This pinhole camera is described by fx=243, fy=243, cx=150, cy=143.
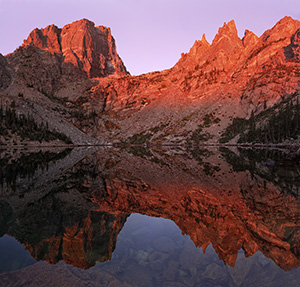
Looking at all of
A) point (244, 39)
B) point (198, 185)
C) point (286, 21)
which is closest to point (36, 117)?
point (198, 185)

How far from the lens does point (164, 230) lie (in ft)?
35.5

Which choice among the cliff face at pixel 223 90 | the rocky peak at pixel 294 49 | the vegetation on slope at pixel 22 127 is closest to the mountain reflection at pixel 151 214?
the vegetation on slope at pixel 22 127

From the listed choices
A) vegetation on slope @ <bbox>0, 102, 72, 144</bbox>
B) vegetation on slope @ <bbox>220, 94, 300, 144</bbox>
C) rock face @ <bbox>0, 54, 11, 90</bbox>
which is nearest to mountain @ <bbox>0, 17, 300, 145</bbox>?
vegetation on slope @ <bbox>220, 94, 300, 144</bbox>

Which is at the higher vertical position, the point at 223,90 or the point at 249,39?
the point at 249,39

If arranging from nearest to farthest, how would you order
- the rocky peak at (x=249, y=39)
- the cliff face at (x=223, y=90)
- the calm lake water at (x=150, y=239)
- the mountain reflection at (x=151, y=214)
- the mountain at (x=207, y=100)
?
the calm lake water at (x=150, y=239) < the mountain reflection at (x=151, y=214) < the mountain at (x=207, y=100) < the cliff face at (x=223, y=90) < the rocky peak at (x=249, y=39)

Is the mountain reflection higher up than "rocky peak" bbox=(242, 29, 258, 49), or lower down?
lower down

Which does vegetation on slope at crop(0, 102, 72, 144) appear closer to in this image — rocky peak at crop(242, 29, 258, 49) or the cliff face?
the cliff face

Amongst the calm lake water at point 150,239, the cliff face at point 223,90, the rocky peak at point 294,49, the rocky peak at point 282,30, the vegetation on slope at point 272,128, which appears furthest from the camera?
the rocky peak at point 282,30

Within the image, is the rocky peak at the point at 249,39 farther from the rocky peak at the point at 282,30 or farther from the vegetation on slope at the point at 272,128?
the vegetation on slope at the point at 272,128

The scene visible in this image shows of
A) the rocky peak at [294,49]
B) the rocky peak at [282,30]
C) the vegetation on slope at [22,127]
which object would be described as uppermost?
the rocky peak at [282,30]

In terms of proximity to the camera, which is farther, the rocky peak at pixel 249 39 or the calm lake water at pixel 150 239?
the rocky peak at pixel 249 39

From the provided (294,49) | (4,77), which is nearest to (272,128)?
(294,49)

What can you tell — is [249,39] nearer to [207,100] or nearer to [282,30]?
[282,30]

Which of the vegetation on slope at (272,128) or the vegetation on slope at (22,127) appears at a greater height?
the vegetation on slope at (22,127)
